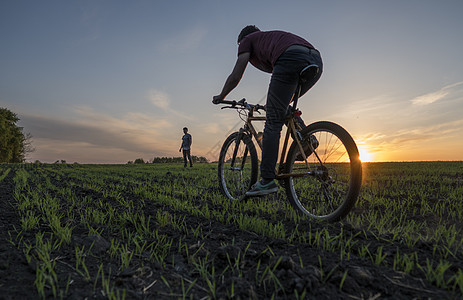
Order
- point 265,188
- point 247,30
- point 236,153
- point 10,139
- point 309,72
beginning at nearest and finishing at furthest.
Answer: point 309,72 → point 265,188 → point 247,30 → point 236,153 → point 10,139

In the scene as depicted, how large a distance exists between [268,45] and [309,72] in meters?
0.64

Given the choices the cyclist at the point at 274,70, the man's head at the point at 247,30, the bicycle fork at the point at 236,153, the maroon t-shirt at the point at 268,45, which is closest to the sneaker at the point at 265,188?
the cyclist at the point at 274,70

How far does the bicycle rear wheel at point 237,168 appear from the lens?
3912mm

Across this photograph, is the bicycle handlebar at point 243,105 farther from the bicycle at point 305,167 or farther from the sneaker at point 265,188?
the sneaker at point 265,188

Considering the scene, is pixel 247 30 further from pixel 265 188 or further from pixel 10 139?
pixel 10 139

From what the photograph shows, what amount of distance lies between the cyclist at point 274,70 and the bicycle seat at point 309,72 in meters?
0.09

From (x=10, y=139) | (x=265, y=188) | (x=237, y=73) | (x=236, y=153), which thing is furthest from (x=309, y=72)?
(x=10, y=139)

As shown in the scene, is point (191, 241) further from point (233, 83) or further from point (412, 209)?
point (412, 209)

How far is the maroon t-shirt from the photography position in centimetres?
295

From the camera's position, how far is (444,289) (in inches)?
53.2

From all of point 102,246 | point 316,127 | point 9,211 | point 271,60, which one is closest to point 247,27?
point 271,60

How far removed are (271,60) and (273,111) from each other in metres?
0.61

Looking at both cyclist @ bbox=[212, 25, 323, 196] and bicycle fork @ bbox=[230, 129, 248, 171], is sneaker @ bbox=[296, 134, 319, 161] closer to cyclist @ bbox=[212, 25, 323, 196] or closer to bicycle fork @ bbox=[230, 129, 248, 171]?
cyclist @ bbox=[212, 25, 323, 196]

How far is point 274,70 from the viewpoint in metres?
3.00
